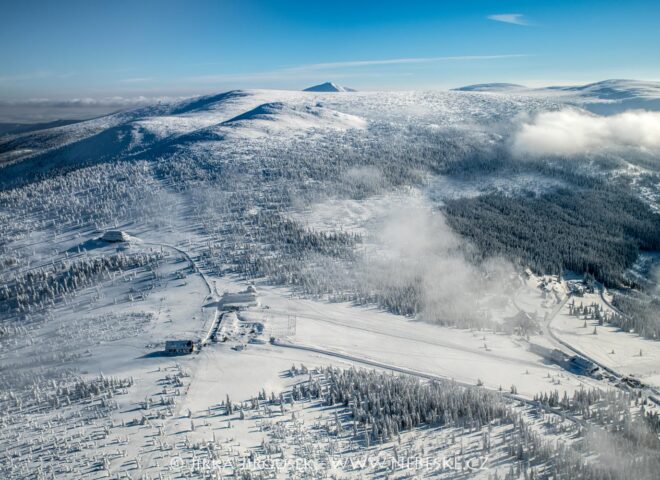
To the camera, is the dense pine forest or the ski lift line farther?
the dense pine forest

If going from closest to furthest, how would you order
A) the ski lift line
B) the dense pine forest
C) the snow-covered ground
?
1. the snow-covered ground
2. the ski lift line
3. the dense pine forest

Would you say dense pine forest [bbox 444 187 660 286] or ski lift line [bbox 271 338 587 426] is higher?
dense pine forest [bbox 444 187 660 286]

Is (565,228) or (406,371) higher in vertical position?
(565,228)

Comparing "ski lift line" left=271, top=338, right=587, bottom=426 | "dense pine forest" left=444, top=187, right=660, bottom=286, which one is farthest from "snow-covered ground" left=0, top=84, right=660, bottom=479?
"dense pine forest" left=444, top=187, right=660, bottom=286

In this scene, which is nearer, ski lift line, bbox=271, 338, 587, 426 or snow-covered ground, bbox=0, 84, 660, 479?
snow-covered ground, bbox=0, 84, 660, 479

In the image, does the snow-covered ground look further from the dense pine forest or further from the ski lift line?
the dense pine forest

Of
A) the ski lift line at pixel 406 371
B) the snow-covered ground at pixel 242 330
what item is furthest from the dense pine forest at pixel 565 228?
the ski lift line at pixel 406 371

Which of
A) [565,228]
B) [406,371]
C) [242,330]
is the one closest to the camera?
[406,371]

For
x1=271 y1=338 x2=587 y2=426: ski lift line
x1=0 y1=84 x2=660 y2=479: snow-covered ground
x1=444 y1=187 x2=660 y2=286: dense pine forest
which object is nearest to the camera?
x1=0 y1=84 x2=660 y2=479: snow-covered ground

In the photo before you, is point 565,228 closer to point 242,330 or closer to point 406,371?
point 406,371

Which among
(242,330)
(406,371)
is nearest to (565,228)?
(406,371)

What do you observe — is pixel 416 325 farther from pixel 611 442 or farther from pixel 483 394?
pixel 611 442
